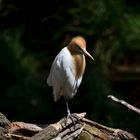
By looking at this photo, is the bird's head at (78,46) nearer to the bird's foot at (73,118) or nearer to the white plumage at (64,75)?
the white plumage at (64,75)

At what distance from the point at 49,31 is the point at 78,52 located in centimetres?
225

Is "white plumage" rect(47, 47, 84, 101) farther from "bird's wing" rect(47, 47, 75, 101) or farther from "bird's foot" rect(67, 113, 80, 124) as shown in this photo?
"bird's foot" rect(67, 113, 80, 124)

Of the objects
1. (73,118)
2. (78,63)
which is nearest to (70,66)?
(78,63)

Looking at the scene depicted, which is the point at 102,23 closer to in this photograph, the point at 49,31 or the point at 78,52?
the point at 49,31

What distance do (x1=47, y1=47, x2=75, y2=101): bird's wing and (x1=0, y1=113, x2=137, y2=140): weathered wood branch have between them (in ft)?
0.46

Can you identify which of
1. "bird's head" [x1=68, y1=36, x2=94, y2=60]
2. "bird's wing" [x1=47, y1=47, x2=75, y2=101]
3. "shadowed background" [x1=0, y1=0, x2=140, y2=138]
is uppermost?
"bird's head" [x1=68, y1=36, x2=94, y2=60]

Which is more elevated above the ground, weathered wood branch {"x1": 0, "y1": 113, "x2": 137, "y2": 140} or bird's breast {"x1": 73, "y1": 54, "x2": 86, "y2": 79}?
bird's breast {"x1": 73, "y1": 54, "x2": 86, "y2": 79}

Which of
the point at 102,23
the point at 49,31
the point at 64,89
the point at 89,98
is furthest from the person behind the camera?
the point at 49,31

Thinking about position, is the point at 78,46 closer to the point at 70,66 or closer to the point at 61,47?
the point at 70,66

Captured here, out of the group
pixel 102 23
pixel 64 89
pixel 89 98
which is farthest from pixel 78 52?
pixel 102 23

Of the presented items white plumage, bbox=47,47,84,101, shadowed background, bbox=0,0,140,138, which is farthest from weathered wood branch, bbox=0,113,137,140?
shadowed background, bbox=0,0,140,138

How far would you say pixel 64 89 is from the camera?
2.98 m

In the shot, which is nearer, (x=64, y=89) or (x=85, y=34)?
(x=64, y=89)

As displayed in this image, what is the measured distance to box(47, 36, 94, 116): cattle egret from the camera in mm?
2846
